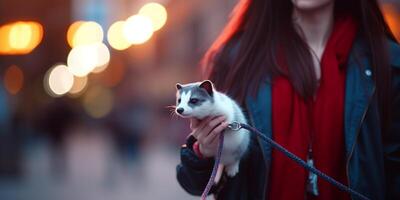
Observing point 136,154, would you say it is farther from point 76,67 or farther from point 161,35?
point 161,35

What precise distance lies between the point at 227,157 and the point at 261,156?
0.49 ft

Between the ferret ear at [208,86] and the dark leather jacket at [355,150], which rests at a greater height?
the ferret ear at [208,86]

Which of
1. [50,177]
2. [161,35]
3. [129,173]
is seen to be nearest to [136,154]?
[129,173]

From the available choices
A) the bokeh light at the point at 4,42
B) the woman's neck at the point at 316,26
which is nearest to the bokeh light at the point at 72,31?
the bokeh light at the point at 4,42

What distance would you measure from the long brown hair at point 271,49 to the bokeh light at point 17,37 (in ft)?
53.5

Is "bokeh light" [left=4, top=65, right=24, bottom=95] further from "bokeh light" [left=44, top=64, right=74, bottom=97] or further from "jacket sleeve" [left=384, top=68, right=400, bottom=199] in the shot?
"jacket sleeve" [left=384, top=68, right=400, bottom=199]

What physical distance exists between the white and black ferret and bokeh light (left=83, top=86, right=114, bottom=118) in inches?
1365

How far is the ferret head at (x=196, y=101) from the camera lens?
3.05 m

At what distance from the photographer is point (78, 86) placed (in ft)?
129

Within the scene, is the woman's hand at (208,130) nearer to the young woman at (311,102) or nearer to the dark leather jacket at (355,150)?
the young woman at (311,102)

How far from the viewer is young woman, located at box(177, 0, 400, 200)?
3.11 m

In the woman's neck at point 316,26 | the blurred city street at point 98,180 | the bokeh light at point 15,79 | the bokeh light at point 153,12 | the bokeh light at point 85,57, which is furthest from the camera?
the bokeh light at point 85,57

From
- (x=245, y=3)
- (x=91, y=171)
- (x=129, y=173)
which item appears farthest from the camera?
(x=91, y=171)

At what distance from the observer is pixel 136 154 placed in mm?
15930
